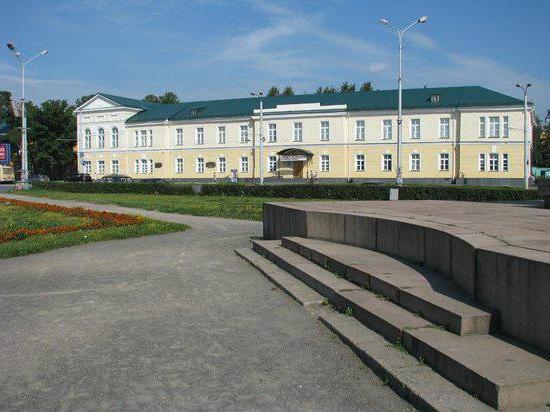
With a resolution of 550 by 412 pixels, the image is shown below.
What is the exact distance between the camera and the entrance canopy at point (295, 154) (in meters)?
62.0

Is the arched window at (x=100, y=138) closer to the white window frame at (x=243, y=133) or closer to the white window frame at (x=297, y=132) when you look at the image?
the white window frame at (x=243, y=133)

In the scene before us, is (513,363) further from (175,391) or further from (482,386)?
(175,391)

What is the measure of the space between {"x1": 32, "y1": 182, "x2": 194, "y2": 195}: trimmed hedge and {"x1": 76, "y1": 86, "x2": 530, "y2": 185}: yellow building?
69.7ft

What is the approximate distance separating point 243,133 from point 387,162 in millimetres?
16746

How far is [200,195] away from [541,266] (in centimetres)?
3464

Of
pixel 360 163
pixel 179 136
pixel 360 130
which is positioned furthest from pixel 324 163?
pixel 179 136

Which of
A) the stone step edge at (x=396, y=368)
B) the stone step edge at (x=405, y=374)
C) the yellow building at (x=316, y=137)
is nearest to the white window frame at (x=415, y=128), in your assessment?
the yellow building at (x=316, y=137)

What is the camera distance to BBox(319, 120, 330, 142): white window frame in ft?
202

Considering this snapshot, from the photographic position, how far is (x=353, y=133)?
201 feet

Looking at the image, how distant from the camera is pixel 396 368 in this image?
471cm

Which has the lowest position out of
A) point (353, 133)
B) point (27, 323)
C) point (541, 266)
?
point (27, 323)

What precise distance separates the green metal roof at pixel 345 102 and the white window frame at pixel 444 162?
484 cm

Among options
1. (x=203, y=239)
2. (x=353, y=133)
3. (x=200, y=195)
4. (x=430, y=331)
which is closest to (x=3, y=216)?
(x=203, y=239)


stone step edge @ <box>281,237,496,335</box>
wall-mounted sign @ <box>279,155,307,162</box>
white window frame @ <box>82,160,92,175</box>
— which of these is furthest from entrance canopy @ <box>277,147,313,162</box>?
stone step edge @ <box>281,237,496,335</box>
